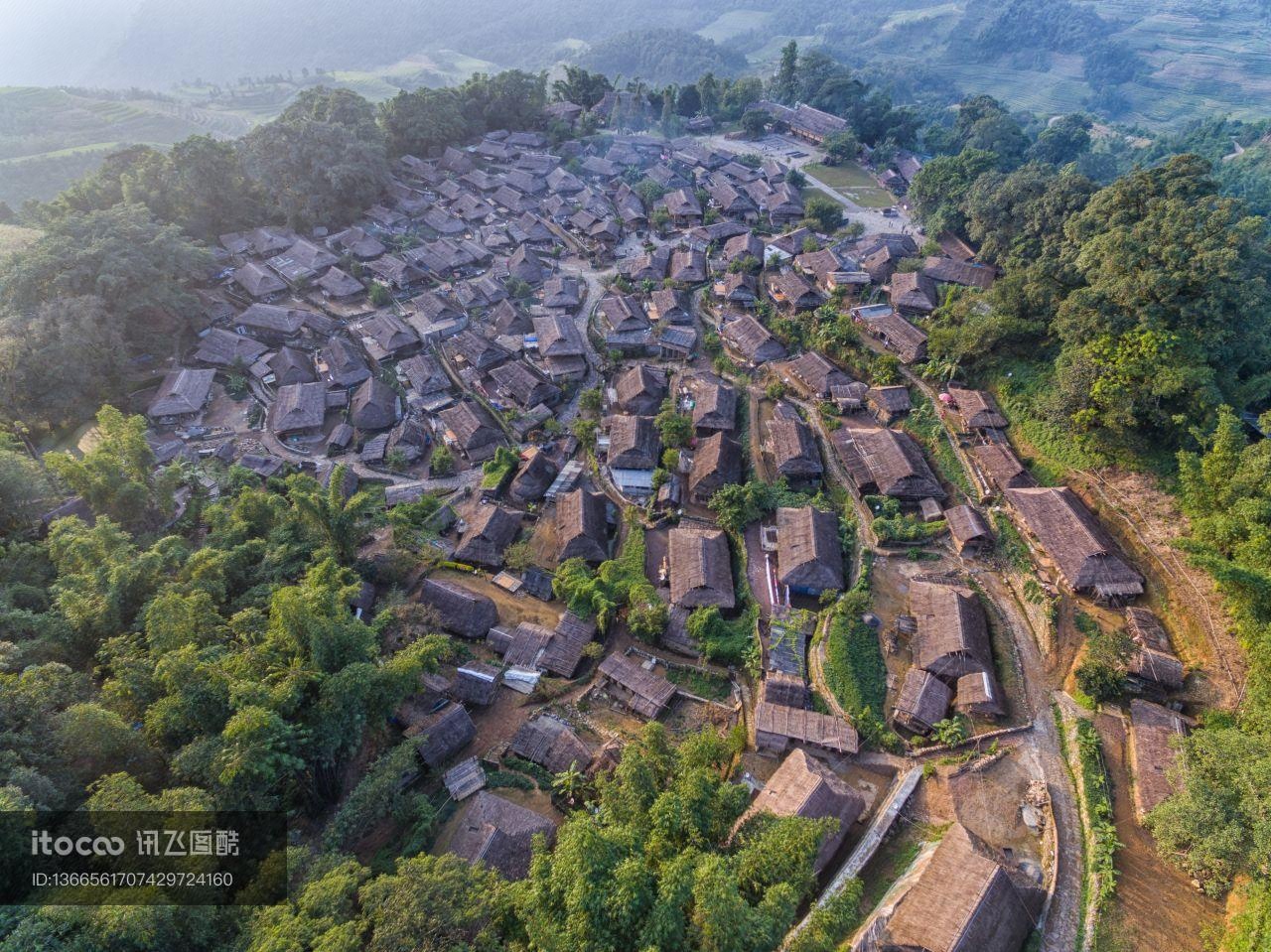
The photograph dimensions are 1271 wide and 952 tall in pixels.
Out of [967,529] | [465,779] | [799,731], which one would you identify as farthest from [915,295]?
[465,779]

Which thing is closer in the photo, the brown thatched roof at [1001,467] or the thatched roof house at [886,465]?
the brown thatched roof at [1001,467]

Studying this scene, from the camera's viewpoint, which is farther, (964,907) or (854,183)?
(854,183)

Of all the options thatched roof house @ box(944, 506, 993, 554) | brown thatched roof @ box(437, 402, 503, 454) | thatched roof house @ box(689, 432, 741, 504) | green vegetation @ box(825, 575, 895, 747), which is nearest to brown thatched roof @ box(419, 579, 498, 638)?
brown thatched roof @ box(437, 402, 503, 454)

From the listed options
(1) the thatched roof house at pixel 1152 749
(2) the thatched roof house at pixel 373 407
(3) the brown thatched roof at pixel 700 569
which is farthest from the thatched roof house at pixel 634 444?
(1) the thatched roof house at pixel 1152 749

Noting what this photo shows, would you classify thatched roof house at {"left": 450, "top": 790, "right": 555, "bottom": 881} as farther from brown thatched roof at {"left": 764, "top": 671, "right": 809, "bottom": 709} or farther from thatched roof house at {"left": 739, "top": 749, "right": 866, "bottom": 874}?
brown thatched roof at {"left": 764, "top": 671, "right": 809, "bottom": 709}

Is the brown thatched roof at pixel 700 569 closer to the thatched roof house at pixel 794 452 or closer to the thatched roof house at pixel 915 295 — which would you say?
the thatched roof house at pixel 794 452

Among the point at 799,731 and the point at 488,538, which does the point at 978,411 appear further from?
the point at 488,538

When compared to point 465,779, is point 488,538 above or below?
above
